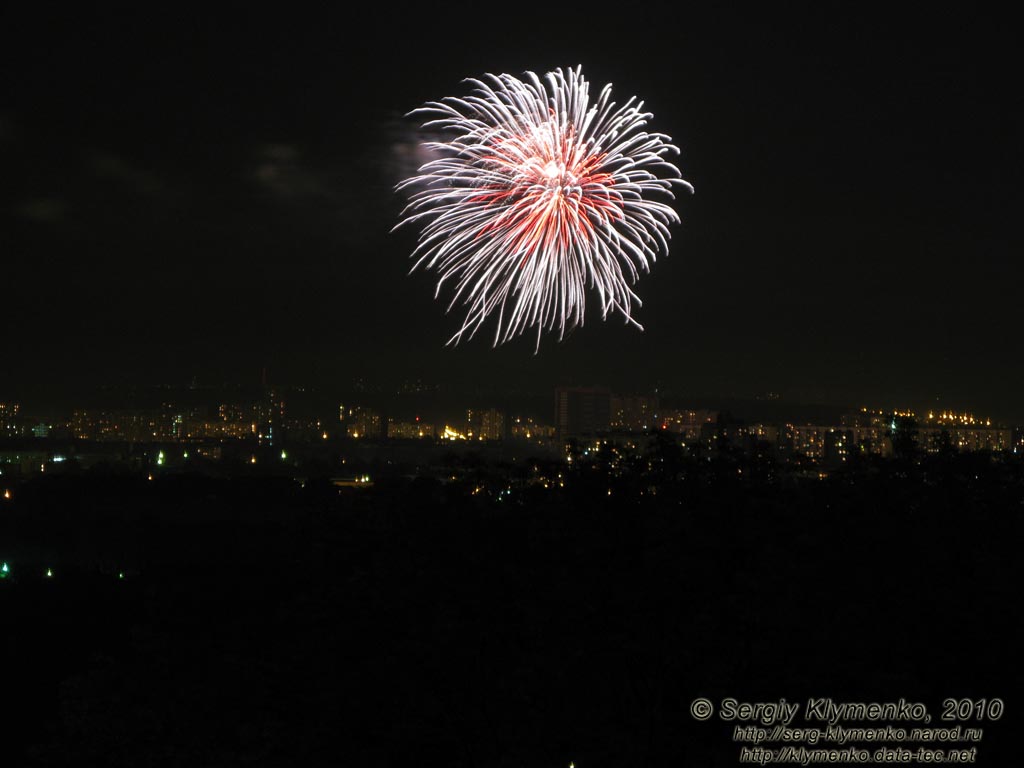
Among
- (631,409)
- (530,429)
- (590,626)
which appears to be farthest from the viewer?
(530,429)

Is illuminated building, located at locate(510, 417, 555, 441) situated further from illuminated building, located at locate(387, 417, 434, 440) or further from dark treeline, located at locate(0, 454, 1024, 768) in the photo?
dark treeline, located at locate(0, 454, 1024, 768)

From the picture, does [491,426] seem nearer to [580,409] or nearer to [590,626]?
[580,409]

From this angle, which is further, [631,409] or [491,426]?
[491,426]

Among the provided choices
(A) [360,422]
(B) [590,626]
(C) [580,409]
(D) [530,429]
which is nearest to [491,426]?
(D) [530,429]

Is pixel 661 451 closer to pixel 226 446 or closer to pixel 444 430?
pixel 444 430

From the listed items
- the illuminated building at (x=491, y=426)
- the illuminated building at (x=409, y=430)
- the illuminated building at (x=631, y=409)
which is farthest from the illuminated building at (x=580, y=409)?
the illuminated building at (x=409, y=430)

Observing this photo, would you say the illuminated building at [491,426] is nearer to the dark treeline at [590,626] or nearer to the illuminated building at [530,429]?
the illuminated building at [530,429]
